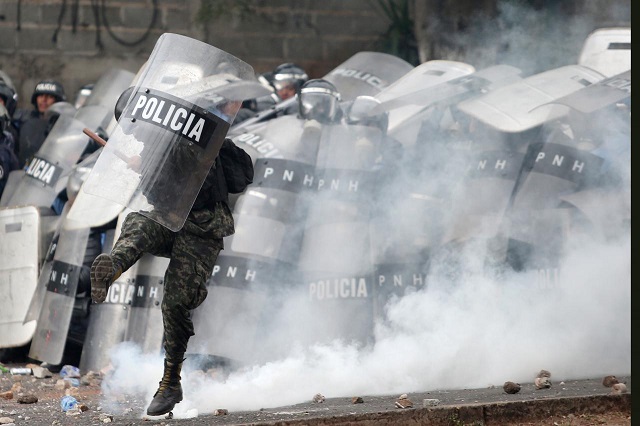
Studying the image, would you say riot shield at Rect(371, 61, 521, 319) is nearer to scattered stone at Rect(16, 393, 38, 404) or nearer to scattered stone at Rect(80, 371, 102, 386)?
scattered stone at Rect(80, 371, 102, 386)

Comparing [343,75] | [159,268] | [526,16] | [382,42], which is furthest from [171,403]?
[382,42]

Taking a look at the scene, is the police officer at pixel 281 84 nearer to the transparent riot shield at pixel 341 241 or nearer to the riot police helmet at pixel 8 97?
the transparent riot shield at pixel 341 241

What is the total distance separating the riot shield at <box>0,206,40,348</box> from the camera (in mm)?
7078

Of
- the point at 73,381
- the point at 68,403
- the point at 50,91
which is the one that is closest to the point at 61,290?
the point at 73,381

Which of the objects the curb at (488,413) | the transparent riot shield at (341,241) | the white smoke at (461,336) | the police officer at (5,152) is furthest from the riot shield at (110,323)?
the curb at (488,413)

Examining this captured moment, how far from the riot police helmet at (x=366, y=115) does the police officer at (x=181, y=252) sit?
2.10 meters

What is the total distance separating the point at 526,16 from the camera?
9.58 m

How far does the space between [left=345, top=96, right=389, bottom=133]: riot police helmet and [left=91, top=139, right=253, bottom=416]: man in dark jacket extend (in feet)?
6.96

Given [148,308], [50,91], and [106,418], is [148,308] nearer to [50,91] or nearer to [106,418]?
[106,418]

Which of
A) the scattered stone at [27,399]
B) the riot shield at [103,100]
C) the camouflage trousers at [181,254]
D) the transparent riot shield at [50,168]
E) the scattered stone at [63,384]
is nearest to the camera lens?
the camouflage trousers at [181,254]

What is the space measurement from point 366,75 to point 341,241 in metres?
2.28

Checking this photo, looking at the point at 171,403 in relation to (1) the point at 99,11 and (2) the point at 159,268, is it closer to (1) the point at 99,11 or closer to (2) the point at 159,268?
(2) the point at 159,268

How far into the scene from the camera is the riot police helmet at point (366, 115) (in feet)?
22.1

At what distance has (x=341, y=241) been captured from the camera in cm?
645
